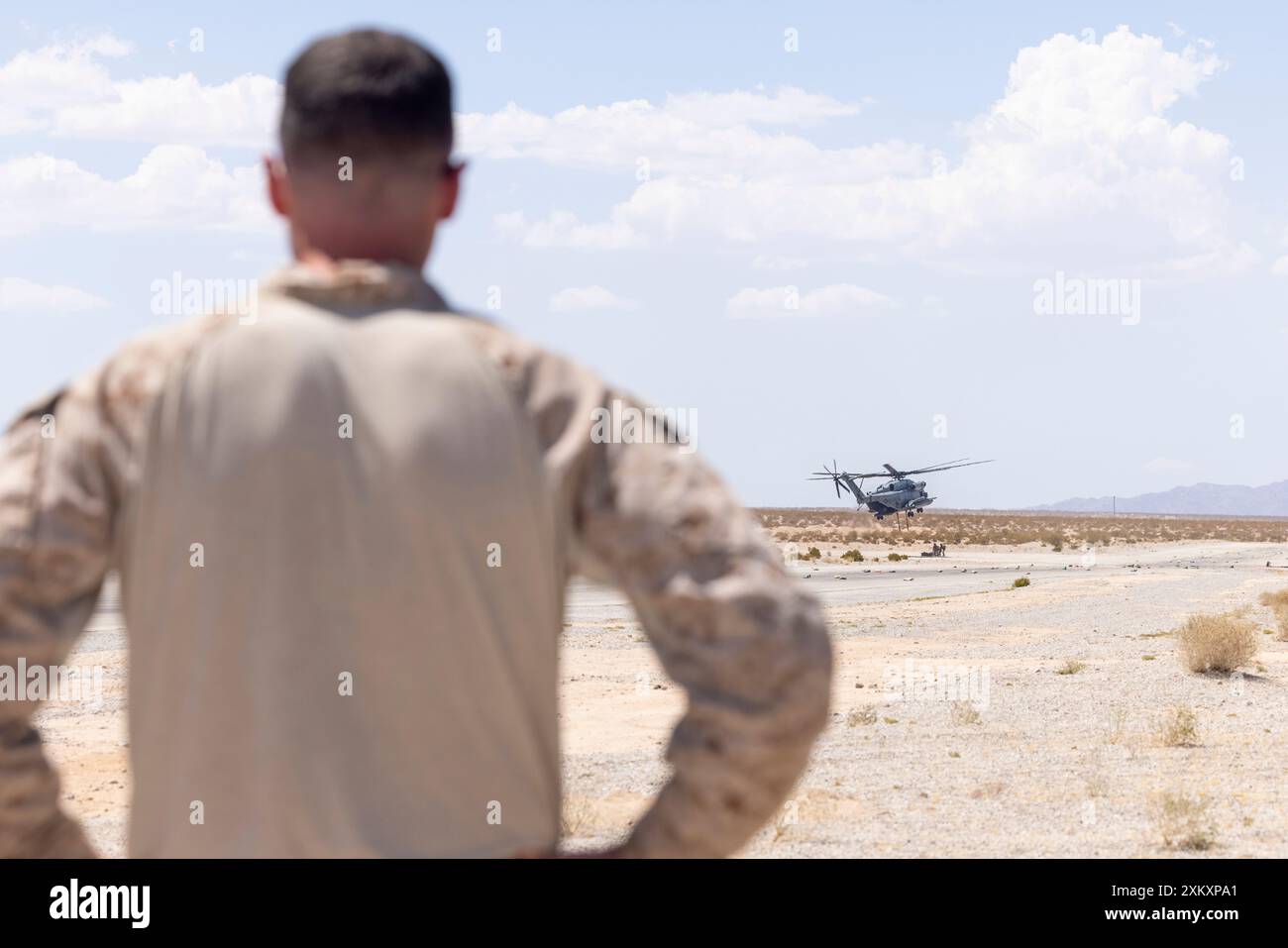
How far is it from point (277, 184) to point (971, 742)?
43.5 ft

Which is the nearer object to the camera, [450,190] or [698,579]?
[698,579]

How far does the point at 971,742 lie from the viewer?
14422mm

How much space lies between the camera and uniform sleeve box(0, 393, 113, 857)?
1.93 m

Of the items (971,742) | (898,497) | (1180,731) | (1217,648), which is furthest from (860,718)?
(898,497)

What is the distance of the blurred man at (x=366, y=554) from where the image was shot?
188cm

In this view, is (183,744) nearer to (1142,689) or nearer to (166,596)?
(166,596)

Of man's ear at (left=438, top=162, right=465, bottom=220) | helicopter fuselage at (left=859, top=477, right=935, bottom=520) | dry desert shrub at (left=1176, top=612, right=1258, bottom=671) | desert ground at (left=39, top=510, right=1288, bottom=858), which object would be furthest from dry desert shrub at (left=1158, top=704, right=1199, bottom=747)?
helicopter fuselage at (left=859, top=477, right=935, bottom=520)

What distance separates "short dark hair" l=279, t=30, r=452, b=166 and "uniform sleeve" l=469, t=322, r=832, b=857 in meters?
0.37

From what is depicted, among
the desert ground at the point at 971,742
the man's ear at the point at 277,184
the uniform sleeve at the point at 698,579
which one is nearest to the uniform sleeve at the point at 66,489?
the man's ear at the point at 277,184

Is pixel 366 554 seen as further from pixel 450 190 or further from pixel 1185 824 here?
pixel 1185 824

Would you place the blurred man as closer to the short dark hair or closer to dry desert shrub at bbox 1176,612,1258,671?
the short dark hair

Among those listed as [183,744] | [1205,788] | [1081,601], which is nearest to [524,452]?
[183,744]
